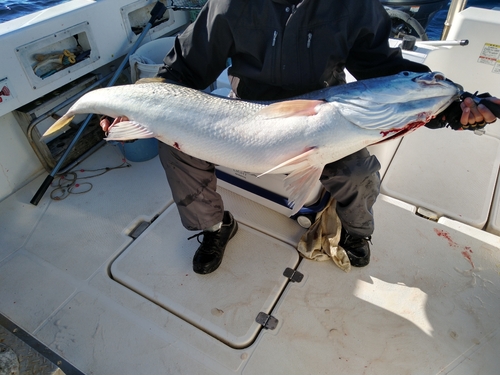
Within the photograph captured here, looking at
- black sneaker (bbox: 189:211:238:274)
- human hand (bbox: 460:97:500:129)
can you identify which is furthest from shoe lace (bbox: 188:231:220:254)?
human hand (bbox: 460:97:500:129)

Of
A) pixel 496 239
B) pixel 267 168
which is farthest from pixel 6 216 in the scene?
pixel 496 239

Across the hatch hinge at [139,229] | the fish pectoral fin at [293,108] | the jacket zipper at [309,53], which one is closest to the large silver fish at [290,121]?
the fish pectoral fin at [293,108]

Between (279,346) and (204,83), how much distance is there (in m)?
1.69

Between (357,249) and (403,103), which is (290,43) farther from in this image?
(357,249)

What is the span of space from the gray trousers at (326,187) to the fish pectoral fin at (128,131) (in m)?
0.18

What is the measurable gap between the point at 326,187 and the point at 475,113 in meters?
0.84

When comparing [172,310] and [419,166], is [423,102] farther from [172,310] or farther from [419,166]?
[172,310]

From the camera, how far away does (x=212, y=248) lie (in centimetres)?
232

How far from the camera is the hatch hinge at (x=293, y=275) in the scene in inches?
88.1

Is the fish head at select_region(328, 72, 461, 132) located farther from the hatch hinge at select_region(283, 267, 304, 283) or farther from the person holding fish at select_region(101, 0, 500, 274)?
the hatch hinge at select_region(283, 267, 304, 283)

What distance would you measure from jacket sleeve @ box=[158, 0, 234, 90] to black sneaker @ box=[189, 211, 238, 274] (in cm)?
99

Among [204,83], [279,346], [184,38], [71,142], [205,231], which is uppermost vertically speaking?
[184,38]

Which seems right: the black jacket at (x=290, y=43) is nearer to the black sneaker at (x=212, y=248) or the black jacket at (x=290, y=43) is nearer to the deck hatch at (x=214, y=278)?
the black sneaker at (x=212, y=248)

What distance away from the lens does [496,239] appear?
242 centimetres
